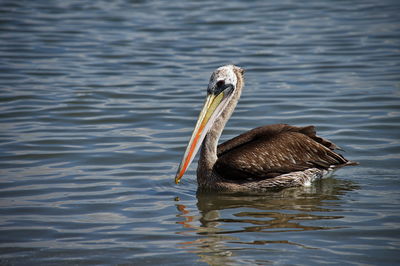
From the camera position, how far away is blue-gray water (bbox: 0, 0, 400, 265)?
505cm

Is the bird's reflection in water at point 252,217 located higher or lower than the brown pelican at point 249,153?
lower

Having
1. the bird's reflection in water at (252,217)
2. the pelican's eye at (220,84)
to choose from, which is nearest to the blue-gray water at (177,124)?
the bird's reflection in water at (252,217)

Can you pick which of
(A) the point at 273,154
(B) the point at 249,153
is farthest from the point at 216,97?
(A) the point at 273,154

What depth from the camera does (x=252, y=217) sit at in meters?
5.55

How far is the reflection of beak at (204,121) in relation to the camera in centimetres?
620

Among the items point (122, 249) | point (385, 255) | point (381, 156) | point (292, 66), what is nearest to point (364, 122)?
point (381, 156)

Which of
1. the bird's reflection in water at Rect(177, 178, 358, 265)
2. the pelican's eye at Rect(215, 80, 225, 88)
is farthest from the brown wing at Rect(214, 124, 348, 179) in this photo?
the pelican's eye at Rect(215, 80, 225, 88)

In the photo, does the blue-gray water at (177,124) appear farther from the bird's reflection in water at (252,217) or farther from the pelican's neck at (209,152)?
the pelican's neck at (209,152)

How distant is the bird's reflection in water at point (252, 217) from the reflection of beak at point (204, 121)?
35 centimetres

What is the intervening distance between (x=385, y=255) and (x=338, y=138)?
3.16 metres

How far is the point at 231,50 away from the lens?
12344mm

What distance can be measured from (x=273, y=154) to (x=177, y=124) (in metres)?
2.27

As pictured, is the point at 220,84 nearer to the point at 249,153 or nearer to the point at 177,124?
the point at 249,153

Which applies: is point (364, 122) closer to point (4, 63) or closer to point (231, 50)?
point (231, 50)
